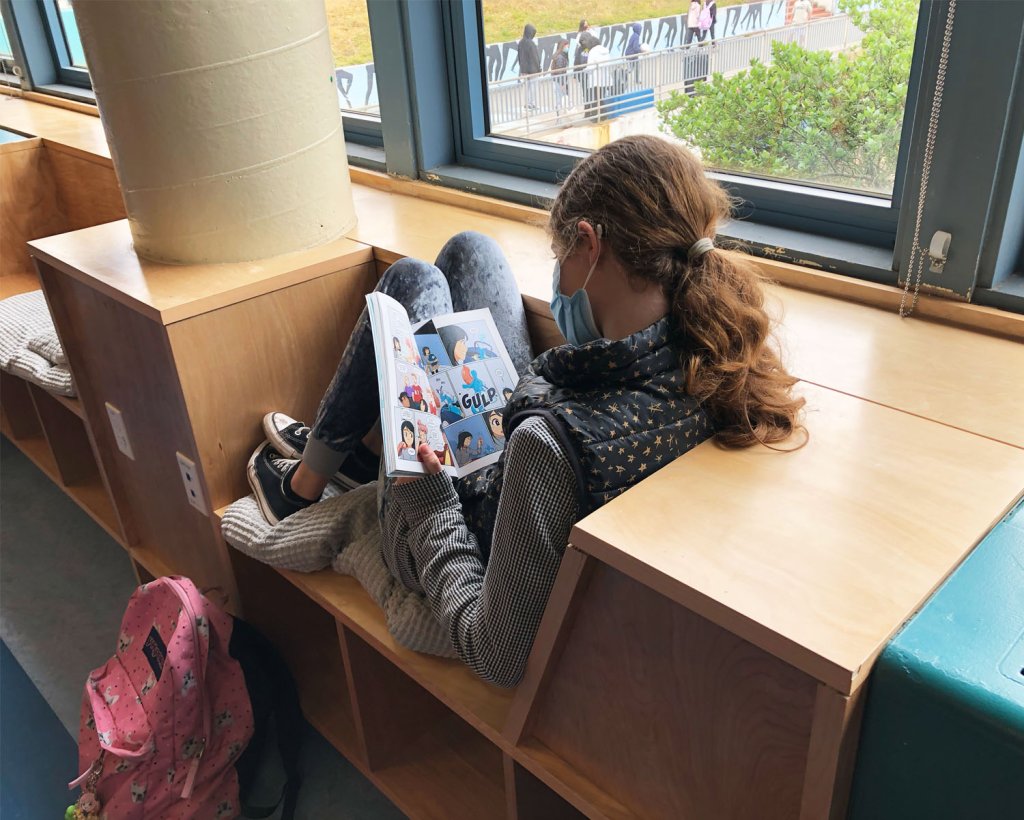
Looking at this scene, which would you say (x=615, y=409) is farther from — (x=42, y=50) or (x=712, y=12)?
(x=42, y=50)

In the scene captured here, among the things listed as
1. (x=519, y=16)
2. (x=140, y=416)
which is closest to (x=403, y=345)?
(x=140, y=416)

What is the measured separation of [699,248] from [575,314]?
0.54ft

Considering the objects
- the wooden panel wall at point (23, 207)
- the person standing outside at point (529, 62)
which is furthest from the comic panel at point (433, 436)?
the wooden panel wall at point (23, 207)

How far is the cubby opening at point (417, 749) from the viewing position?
1.39 metres

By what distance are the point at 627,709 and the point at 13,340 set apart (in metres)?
1.88

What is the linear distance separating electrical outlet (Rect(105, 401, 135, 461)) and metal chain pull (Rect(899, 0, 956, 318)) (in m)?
1.42

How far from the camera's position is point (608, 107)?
180 cm

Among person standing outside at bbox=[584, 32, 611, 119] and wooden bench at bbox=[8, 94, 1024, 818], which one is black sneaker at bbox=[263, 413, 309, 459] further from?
person standing outside at bbox=[584, 32, 611, 119]

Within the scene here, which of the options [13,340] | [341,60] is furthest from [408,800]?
[341,60]

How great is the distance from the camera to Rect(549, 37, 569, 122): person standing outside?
6.04ft

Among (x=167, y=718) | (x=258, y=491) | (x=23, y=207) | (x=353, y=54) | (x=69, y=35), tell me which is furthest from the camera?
(x=69, y=35)

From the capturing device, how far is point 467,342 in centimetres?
134

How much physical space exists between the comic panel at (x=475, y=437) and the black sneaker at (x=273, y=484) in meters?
0.33

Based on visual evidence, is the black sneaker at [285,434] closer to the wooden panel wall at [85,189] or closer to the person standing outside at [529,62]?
the person standing outside at [529,62]
